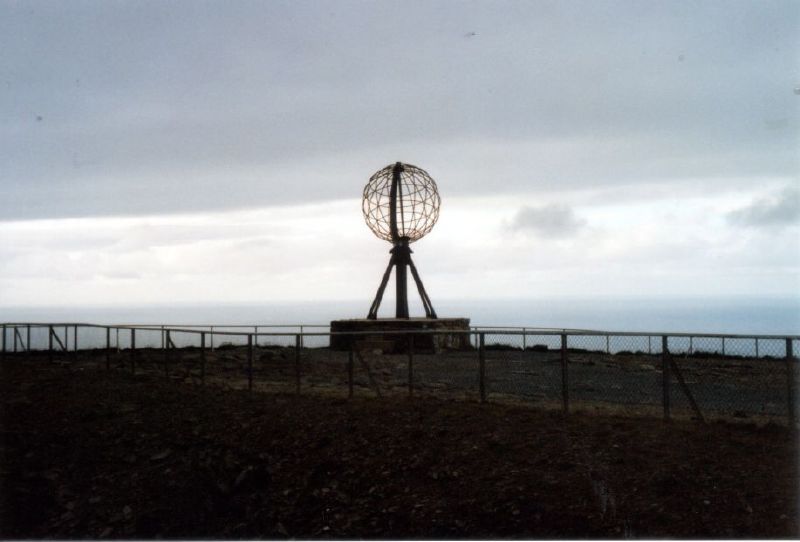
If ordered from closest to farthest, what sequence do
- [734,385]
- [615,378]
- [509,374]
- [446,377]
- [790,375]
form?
[790,375], [734,385], [446,377], [615,378], [509,374]

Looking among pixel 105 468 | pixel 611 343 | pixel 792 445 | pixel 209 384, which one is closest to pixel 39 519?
pixel 105 468

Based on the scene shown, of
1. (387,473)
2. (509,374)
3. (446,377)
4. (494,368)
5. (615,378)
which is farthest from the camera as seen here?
(494,368)

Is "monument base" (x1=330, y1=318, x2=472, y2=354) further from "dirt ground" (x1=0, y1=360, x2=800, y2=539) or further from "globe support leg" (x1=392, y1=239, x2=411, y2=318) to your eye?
"dirt ground" (x1=0, y1=360, x2=800, y2=539)

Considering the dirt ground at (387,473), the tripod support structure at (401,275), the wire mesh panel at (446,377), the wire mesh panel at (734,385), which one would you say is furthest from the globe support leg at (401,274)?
the dirt ground at (387,473)

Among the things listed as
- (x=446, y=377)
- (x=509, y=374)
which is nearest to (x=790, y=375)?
(x=446, y=377)

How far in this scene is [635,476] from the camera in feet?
28.3

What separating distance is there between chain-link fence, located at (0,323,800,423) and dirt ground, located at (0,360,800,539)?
1126 mm

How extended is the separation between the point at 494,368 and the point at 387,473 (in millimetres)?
10259

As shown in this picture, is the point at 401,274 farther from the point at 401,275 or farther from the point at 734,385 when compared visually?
the point at 734,385

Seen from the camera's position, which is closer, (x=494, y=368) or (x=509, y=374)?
(x=509, y=374)

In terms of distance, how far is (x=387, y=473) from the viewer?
9.55m

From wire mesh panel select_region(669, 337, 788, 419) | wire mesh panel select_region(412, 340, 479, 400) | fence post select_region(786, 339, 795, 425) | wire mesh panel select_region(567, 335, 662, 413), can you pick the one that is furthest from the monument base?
fence post select_region(786, 339, 795, 425)

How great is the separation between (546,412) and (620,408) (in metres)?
1.57

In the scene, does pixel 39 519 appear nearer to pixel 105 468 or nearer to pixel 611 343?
pixel 105 468
